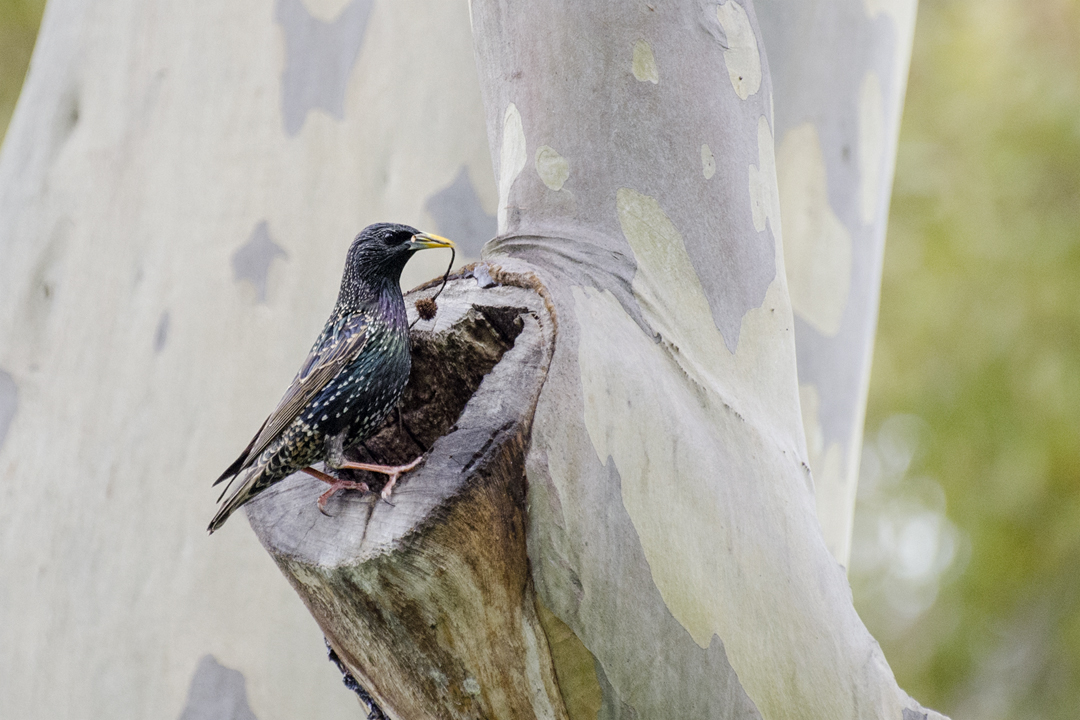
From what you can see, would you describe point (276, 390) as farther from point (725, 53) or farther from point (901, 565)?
point (901, 565)

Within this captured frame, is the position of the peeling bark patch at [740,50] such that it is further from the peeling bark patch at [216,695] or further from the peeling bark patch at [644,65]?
the peeling bark patch at [216,695]

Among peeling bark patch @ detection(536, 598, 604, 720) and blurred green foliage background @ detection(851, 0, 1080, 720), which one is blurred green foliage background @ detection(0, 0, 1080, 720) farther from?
peeling bark patch @ detection(536, 598, 604, 720)

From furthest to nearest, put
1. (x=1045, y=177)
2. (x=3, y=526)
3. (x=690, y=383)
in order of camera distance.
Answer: (x=1045, y=177) → (x=3, y=526) → (x=690, y=383)

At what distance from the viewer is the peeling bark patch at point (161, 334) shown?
2.13 meters

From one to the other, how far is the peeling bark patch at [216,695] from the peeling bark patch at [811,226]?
139 cm

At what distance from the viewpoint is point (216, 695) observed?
196 centimetres

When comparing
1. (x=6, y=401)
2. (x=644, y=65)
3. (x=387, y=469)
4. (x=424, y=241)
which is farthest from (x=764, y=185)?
(x=6, y=401)

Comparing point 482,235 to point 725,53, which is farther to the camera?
point 482,235

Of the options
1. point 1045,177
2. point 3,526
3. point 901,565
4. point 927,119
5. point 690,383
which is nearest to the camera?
point 690,383

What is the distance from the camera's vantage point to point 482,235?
6.44 ft

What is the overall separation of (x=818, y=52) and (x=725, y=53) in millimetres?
742

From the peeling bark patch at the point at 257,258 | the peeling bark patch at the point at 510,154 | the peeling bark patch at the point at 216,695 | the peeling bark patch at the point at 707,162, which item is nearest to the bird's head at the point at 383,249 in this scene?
the peeling bark patch at the point at 510,154

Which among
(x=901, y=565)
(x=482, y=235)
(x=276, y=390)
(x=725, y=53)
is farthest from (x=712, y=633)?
(x=901, y=565)

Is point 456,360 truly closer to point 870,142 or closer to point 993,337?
point 870,142
